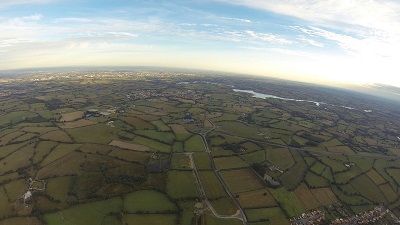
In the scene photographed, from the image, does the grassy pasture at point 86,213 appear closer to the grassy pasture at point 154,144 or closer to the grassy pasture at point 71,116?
the grassy pasture at point 154,144

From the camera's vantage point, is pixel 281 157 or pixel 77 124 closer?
pixel 281 157

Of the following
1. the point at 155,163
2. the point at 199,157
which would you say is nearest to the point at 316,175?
the point at 199,157

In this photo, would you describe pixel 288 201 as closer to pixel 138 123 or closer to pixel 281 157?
pixel 281 157

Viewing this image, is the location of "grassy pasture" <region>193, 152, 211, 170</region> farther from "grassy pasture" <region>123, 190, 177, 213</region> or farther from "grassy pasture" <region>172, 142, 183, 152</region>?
"grassy pasture" <region>123, 190, 177, 213</region>

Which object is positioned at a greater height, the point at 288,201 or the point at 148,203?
the point at 148,203

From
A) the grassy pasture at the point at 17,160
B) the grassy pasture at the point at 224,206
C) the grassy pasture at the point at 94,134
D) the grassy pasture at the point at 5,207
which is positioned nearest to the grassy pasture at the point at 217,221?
the grassy pasture at the point at 224,206

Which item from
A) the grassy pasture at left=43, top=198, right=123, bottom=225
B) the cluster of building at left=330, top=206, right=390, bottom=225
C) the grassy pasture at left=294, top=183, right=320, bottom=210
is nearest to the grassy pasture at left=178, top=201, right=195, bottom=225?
the grassy pasture at left=43, top=198, right=123, bottom=225

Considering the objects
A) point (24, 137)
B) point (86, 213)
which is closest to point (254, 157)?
point (86, 213)
